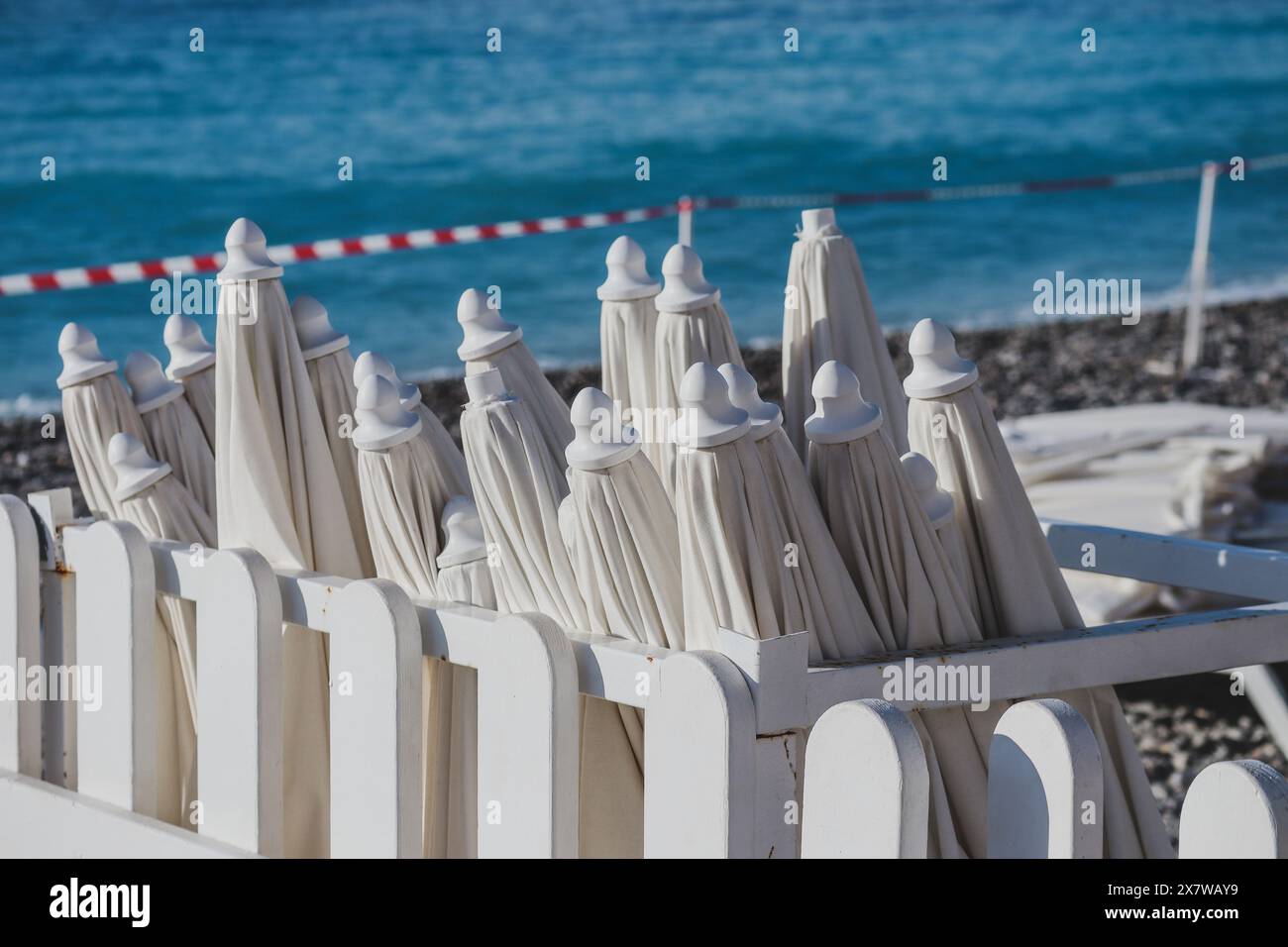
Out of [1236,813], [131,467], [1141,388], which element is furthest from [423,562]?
[1141,388]

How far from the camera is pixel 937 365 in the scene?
6.17ft

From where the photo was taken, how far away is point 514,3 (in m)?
22.7

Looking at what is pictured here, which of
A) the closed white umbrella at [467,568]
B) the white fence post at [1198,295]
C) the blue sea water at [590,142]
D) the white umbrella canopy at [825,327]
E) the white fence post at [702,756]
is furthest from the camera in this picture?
the blue sea water at [590,142]

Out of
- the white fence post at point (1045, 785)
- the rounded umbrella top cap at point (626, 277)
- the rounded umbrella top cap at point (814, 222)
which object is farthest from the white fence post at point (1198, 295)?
the white fence post at point (1045, 785)

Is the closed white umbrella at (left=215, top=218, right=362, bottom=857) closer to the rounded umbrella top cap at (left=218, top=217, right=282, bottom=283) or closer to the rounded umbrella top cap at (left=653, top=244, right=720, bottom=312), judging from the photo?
the rounded umbrella top cap at (left=218, top=217, right=282, bottom=283)

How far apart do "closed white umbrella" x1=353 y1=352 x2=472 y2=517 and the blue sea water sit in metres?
12.5

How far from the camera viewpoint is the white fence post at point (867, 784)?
4.76ft

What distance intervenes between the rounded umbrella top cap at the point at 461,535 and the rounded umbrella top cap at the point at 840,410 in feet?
1.45

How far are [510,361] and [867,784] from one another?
825 mm

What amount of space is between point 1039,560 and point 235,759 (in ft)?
3.20

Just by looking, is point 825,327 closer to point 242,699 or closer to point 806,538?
point 806,538

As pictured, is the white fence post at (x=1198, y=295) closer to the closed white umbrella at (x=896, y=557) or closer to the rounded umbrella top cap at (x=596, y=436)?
Result: the closed white umbrella at (x=896, y=557)
